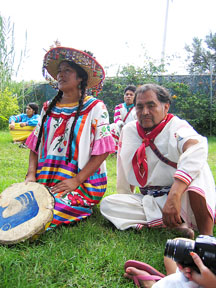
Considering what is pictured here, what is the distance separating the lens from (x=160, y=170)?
8.66 ft

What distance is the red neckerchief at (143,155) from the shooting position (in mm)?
2676

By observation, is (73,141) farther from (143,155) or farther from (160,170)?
(160,170)

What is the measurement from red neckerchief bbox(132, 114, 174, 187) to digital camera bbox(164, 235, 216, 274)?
4.52 feet

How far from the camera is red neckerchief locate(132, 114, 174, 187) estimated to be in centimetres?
268

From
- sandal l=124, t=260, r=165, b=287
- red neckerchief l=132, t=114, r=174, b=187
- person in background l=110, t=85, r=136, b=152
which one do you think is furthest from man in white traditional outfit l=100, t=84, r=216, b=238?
person in background l=110, t=85, r=136, b=152

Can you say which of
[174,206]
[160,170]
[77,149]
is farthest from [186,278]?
[77,149]

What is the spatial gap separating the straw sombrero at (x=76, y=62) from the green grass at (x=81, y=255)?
1.50 meters

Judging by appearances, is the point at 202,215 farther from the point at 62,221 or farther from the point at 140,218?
the point at 62,221

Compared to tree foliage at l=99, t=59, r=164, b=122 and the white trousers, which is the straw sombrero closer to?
the white trousers

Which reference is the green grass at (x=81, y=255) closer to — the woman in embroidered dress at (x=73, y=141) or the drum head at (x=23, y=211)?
the drum head at (x=23, y=211)

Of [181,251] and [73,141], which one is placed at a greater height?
[73,141]

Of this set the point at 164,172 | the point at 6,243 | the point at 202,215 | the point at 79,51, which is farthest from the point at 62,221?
the point at 79,51

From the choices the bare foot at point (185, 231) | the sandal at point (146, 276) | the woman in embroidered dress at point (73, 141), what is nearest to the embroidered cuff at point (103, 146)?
the woman in embroidered dress at point (73, 141)

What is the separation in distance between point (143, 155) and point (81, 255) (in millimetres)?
1074
